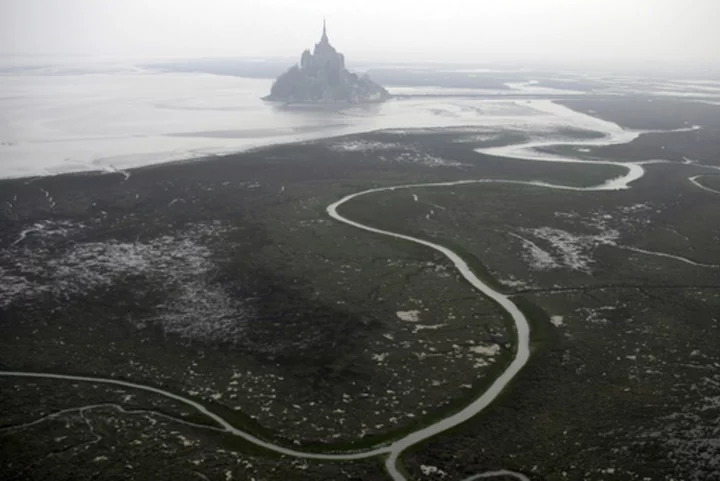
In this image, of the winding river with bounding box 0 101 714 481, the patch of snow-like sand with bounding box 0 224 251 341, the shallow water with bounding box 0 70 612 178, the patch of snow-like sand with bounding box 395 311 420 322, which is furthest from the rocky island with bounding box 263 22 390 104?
the patch of snow-like sand with bounding box 395 311 420 322

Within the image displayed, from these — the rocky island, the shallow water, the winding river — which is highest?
the rocky island

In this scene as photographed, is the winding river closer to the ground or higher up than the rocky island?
closer to the ground

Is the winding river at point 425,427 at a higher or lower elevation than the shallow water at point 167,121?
lower

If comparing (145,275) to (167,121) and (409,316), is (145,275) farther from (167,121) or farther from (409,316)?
(167,121)

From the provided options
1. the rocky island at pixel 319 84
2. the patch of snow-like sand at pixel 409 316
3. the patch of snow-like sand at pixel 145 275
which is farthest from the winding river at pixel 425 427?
the rocky island at pixel 319 84

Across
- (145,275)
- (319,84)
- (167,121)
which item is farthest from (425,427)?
(319,84)

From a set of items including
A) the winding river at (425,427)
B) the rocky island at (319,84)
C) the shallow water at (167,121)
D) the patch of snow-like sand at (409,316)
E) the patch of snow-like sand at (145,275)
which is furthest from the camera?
the rocky island at (319,84)

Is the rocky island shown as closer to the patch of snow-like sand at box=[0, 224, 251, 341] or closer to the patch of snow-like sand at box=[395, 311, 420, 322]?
the patch of snow-like sand at box=[0, 224, 251, 341]

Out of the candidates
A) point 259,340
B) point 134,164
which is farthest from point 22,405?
point 134,164

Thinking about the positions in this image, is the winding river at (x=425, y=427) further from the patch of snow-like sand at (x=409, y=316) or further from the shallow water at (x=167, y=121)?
the shallow water at (x=167, y=121)
